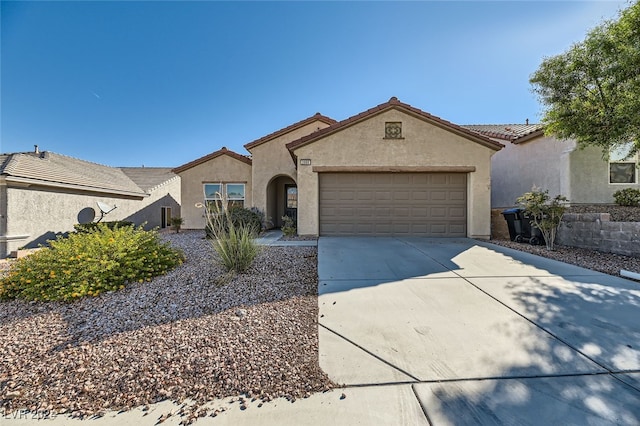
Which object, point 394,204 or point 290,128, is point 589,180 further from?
point 290,128

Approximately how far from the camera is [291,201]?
15.1 m

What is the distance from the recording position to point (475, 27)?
802 centimetres

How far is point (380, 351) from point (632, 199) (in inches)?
514

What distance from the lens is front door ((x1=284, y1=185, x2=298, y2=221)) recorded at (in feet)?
49.3

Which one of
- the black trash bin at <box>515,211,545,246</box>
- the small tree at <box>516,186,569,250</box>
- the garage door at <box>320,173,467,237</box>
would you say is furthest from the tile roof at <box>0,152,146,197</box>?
the black trash bin at <box>515,211,545,246</box>

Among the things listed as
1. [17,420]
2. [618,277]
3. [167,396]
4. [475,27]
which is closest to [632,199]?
[618,277]

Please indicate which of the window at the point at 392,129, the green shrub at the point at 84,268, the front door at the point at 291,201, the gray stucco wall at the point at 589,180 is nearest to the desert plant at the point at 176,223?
the front door at the point at 291,201

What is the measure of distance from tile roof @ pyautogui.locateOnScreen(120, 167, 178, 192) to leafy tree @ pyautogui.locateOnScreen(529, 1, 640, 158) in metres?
21.4

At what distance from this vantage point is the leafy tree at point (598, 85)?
6148 mm

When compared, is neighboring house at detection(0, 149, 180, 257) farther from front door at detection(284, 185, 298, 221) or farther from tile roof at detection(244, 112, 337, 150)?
front door at detection(284, 185, 298, 221)

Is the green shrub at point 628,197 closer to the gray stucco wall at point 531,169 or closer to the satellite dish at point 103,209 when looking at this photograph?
the gray stucco wall at point 531,169

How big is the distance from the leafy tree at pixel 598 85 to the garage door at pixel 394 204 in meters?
3.17

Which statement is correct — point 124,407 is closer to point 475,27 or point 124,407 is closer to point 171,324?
point 171,324

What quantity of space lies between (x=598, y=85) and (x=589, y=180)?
5311 mm
